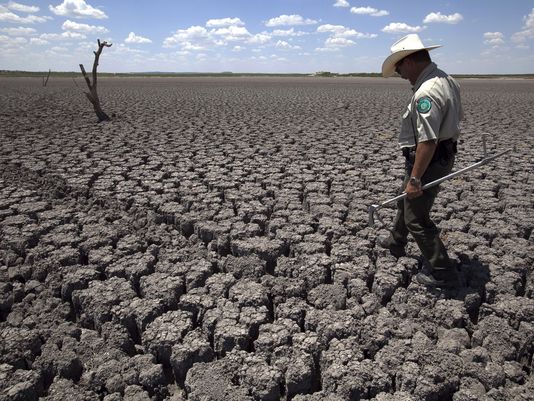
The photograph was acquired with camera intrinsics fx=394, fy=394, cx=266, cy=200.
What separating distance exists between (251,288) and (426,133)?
1.55 m

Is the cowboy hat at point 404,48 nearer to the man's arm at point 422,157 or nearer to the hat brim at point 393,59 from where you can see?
the hat brim at point 393,59

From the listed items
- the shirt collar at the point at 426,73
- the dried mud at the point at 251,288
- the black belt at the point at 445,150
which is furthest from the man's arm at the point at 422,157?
the dried mud at the point at 251,288

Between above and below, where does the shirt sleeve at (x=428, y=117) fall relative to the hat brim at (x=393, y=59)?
below

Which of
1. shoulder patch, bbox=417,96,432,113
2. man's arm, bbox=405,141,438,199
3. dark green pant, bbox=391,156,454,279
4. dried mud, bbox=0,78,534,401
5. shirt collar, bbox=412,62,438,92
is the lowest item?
dried mud, bbox=0,78,534,401

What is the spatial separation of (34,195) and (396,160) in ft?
16.9

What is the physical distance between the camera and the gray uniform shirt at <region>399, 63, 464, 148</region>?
2.29 m

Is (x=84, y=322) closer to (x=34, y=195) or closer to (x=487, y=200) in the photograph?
(x=34, y=195)

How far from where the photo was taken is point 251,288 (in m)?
2.82

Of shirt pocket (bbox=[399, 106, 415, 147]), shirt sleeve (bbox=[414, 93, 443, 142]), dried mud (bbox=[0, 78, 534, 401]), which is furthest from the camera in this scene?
shirt pocket (bbox=[399, 106, 415, 147])

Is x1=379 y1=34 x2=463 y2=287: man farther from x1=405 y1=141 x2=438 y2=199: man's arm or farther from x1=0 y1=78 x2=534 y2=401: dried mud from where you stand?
x1=0 y1=78 x2=534 y2=401: dried mud

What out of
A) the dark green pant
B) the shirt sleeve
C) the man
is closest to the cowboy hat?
the man

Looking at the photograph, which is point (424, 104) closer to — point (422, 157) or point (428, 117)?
point (428, 117)

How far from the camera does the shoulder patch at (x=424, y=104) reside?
228 cm

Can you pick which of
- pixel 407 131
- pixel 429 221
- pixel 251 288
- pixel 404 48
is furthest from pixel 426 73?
pixel 251 288
